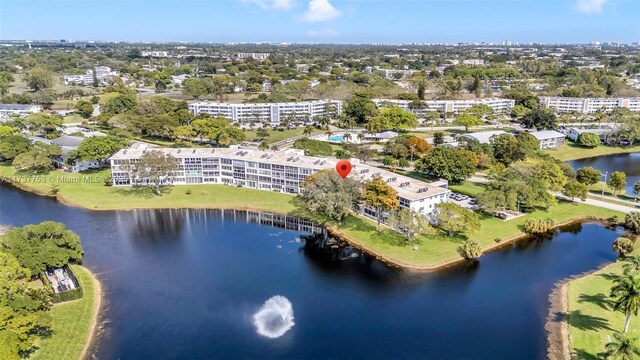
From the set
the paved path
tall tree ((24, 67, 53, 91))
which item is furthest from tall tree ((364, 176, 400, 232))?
tall tree ((24, 67, 53, 91))

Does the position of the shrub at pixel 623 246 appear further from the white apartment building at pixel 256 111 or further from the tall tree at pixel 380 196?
the white apartment building at pixel 256 111

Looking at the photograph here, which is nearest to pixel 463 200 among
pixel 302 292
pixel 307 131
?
pixel 302 292

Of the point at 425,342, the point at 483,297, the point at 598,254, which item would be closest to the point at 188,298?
the point at 425,342

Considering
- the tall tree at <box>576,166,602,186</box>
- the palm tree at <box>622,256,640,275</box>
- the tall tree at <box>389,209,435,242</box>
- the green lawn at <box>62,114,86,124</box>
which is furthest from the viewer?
the green lawn at <box>62,114,86,124</box>

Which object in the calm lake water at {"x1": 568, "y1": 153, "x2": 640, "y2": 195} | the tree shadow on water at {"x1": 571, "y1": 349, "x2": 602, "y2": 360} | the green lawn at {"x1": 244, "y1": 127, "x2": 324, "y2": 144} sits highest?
the green lawn at {"x1": 244, "y1": 127, "x2": 324, "y2": 144}

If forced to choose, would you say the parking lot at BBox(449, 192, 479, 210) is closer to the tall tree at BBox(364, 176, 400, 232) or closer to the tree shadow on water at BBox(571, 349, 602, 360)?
the tall tree at BBox(364, 176, 400, 232)

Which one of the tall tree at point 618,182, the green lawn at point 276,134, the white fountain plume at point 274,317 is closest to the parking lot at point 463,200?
the tall tree at point 618,182
